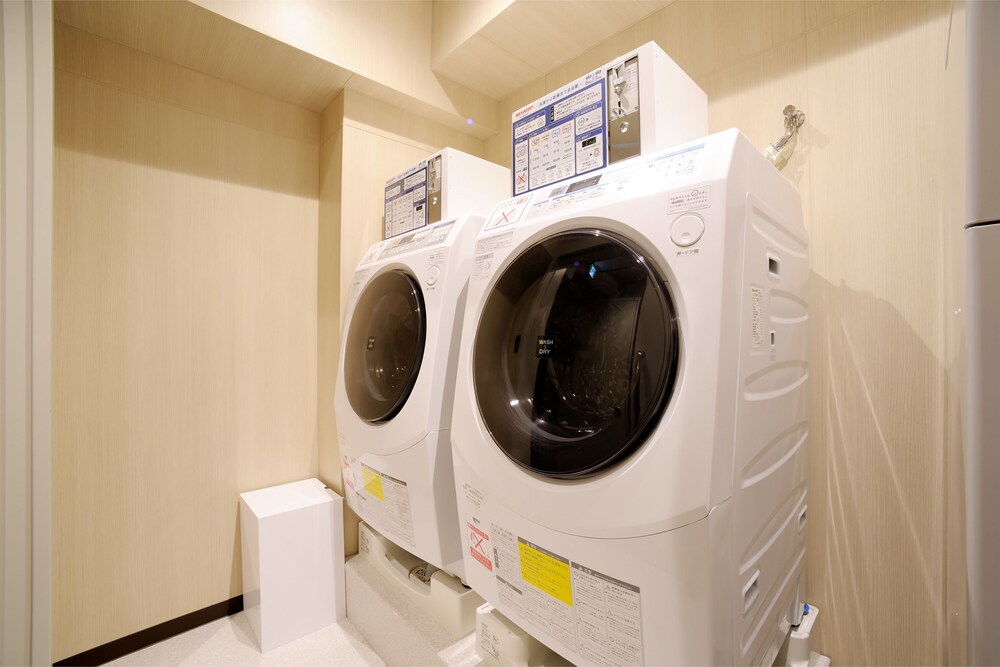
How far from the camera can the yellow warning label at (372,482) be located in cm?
143

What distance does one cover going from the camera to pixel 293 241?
2.12 m

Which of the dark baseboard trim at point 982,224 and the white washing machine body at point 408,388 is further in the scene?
the white washing machine body at point 408,388

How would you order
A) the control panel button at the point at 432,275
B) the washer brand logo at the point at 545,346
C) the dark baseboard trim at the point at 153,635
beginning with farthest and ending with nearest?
the dark baseboard trim at the point at 153,635, the control panel button at the point at 432,275, the washer brand logo at the point at 545,346

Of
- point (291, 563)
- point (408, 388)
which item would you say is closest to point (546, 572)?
point (408, 388)

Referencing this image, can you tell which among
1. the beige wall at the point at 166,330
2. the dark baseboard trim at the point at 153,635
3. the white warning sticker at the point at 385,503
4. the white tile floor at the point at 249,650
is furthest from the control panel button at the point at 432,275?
the dark baseboard trim at the point at 153,635

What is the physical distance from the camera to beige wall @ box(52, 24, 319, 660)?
5.34 feet

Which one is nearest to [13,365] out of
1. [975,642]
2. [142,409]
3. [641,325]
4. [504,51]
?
[641,325]

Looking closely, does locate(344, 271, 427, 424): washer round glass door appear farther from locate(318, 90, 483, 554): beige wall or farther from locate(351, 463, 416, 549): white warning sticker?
locate(318, 90, 483, 554): beige wall

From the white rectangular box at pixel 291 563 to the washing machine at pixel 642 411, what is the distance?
39.0 inches

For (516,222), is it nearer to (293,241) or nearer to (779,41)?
(779,41)

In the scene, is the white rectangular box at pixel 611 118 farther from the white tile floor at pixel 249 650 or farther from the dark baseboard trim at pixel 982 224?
the white tile floor at pixel 249 650

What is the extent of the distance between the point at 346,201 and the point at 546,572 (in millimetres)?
1708

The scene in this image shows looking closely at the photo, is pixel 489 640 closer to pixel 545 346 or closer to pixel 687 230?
pixel 545 346

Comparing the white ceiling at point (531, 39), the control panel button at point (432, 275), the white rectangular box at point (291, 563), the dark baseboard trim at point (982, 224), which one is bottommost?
the white rectangular box at point (291, 563)
